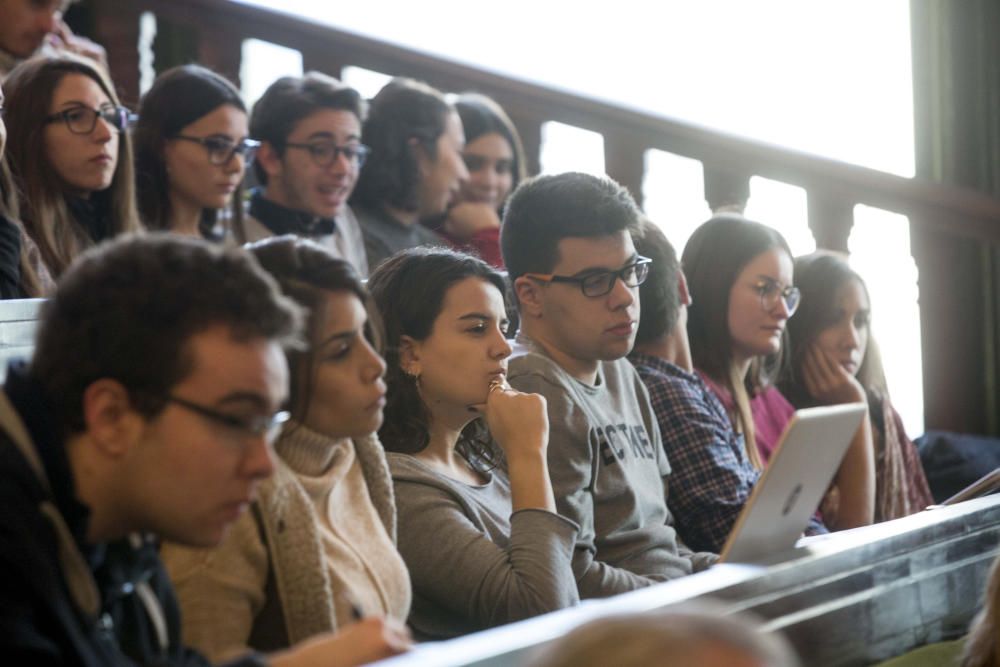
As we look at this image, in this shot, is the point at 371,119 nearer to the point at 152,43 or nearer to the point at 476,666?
the point at 152,43

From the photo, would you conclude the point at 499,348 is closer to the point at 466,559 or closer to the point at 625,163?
the point at 466,559

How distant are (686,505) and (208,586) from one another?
1.10 meters

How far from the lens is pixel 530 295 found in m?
2.10

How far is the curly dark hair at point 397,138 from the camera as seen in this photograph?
3.11 metres

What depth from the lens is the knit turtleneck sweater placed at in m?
1.41

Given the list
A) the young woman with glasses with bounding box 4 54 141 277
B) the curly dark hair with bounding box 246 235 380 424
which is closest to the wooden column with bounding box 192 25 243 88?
the young woman with glasses with bounding box 4 54 141 277

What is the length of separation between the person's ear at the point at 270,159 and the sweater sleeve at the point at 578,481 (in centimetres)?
112

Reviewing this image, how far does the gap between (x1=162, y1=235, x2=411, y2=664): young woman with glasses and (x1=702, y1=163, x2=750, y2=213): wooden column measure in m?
1.79

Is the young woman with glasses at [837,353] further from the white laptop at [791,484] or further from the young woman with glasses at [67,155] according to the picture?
the young woman with glasses at [67,155]

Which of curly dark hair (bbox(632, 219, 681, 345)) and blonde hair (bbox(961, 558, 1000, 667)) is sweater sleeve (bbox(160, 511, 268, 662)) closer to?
blonde hair (bbox(961, 558, 1000, 667))

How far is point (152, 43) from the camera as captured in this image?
9.89 feet

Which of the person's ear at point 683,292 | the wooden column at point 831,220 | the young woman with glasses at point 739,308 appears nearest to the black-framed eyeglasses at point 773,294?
the young woman with glasses at point 739,308

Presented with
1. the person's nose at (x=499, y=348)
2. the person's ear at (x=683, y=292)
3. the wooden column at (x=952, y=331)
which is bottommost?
the wooden column at (x=952, y=331)

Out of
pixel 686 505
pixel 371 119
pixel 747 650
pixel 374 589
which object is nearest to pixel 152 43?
pixel 371 119
